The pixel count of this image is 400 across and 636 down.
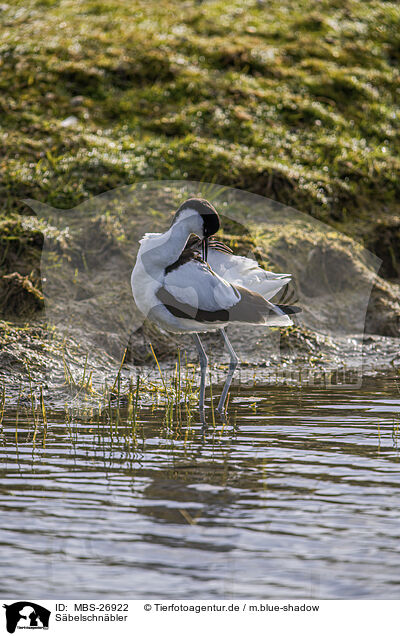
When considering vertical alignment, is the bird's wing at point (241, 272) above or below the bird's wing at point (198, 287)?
above

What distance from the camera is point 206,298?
20.6 ft

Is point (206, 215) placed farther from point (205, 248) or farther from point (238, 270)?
point (238, 270)

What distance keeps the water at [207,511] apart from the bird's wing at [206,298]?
0.90m

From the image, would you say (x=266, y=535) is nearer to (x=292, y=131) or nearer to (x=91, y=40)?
(x=292, y=131)

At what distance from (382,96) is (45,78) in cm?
565

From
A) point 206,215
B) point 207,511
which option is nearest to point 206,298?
point 206,215

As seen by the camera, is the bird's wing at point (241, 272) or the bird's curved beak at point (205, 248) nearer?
the bird's curved beak at point (205, 248)

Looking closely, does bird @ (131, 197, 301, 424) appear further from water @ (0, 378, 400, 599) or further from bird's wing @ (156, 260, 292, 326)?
water @ (0, 378, 400, 599)

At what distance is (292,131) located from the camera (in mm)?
12195
